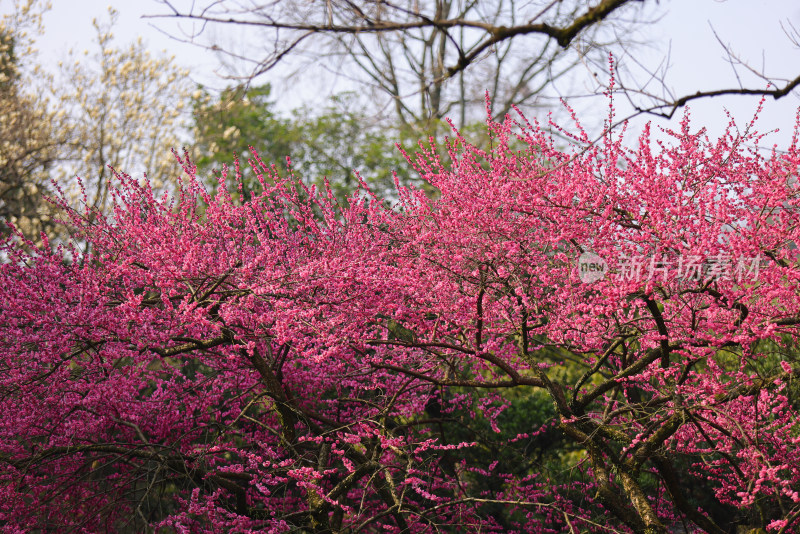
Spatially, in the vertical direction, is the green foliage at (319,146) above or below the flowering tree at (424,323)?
above

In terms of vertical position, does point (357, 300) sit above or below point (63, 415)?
above

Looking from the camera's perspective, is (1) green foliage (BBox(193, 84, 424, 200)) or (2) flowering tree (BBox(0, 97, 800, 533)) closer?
(2) flowering tree (BBox(0, 97, 800, 533))

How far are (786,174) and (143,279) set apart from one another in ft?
15.4

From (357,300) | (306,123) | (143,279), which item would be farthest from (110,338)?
(306,123)

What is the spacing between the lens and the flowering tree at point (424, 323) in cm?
471

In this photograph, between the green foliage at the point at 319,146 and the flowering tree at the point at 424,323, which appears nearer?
the flowering tree at the point at 424,323

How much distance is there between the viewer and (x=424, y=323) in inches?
227

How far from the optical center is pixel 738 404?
215 inches

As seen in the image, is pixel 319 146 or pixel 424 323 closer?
pixel 424 323

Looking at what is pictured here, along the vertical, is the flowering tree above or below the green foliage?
below

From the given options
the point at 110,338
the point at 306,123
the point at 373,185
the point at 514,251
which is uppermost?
the point at 306,123

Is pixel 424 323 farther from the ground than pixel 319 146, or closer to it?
closer to it

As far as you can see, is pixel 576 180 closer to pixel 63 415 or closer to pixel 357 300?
pixel 357 300

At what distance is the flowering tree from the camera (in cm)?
471
